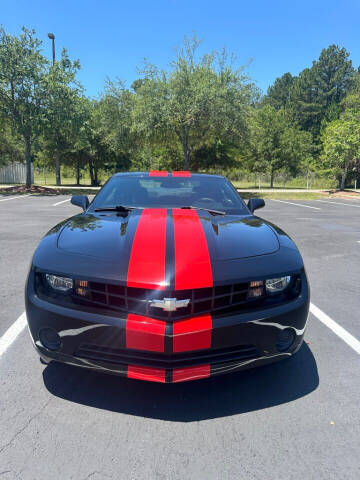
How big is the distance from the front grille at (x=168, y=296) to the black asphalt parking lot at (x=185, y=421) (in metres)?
0.67

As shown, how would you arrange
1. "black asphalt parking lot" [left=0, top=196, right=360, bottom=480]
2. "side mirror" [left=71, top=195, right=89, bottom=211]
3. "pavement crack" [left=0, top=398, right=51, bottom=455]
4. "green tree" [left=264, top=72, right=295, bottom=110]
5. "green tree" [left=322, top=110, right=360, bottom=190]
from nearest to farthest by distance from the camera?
"black asphalt parking lot" [left=0, top=196, right=360, bottom=480]
"pavement crack" [left=0, top=398, right=51, bottom=455]
"side mirror" [left=71, top=195, right=89, bottom=211]
"green tree" [left=322, top=110, right=360, bottom=190]
"green tree" [left=264, top=72, right=295, bottom=110]

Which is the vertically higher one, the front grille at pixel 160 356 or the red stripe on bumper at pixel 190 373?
the front grille at pixel 160 356

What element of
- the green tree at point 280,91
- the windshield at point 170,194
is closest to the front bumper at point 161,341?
the windshield at point 170,194

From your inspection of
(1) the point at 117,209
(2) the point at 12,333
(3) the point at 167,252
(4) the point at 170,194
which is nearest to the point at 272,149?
(4) the point at 170,194

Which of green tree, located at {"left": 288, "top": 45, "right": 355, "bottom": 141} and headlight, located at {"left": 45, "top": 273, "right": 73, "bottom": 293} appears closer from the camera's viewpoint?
headlight, located at {"left": 45, "top": 273, "right": 73, "bottom": 293}

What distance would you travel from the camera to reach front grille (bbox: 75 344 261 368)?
206 centimetres

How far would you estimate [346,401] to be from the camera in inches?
94.7

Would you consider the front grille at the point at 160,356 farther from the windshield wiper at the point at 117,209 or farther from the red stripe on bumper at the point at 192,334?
the windshield wiper at the point at 117,209

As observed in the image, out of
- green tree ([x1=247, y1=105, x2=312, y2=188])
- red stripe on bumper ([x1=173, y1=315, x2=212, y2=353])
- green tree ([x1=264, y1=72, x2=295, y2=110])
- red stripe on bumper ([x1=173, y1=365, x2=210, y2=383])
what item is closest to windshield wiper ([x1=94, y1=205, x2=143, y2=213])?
red stripe on bumper ([x1=173, y1=315, x2=212, y2=353])

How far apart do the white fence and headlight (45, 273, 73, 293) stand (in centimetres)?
3876

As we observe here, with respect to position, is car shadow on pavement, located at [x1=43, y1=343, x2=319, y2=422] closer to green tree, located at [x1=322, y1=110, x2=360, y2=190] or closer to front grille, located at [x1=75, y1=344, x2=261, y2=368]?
front grille, located at [x1=75, y1=344, x2=261, y2=368]

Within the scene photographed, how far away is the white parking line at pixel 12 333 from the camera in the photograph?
3.05 m

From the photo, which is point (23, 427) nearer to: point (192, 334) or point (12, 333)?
point (192, 334)

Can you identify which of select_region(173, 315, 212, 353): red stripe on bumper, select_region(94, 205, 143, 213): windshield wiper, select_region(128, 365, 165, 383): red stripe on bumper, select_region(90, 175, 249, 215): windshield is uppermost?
select_region(90, 175, 249, 215): windshield
